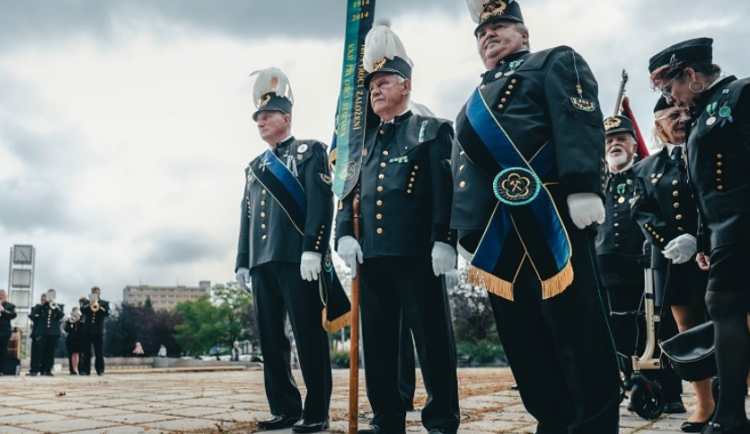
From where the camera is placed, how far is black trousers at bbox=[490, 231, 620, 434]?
9.23ft

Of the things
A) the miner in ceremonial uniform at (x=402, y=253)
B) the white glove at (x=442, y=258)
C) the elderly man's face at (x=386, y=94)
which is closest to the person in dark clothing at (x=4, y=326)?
the miner in ceremonial uniform at (x=402, y=253)

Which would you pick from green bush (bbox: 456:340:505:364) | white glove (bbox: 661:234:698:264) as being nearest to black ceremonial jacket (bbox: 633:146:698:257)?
white glove (bbox: 661:234:698:264)

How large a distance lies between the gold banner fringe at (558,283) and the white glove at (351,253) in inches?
56.4

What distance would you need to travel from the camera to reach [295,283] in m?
4.77

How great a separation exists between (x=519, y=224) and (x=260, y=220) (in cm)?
252

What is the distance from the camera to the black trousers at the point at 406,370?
16.6 feet

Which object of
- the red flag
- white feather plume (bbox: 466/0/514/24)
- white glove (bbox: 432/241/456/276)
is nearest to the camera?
white feather plume (bbox: 466/0/514/24)

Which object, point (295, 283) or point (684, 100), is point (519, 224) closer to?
point (684, 100)

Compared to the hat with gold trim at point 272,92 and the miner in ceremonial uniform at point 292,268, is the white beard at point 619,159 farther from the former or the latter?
the hat with gold trim at point 272,92

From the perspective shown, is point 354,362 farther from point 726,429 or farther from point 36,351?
point 36,351

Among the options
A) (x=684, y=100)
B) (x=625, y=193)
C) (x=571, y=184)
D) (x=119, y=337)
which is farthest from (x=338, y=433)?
(x=119, y=337)

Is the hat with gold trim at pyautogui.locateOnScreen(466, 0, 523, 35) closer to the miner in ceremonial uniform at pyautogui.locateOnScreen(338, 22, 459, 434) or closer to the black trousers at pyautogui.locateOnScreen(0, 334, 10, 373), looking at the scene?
the miner in ceremonial uniform at pyautogui.locateOnScreen(338, 22, 459, 434)

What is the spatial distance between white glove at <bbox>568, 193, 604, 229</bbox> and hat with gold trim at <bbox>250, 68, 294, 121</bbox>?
10.0 feet

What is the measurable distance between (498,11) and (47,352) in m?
17.2
